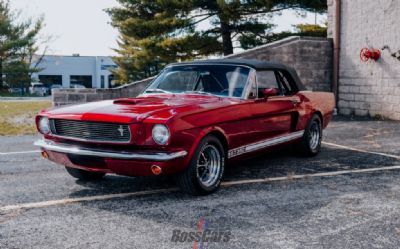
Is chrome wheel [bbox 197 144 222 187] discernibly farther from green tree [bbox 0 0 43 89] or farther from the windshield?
green tree [bbox 0 0 43 89]

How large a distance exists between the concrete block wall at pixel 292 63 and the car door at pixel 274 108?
22.9 feet

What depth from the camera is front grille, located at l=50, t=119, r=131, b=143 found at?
171 inches

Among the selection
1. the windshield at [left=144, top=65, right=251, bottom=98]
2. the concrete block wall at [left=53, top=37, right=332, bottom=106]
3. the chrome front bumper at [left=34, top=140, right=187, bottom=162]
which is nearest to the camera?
the chrome front bumper at [left=34, top=140, right=187, bottom=162]

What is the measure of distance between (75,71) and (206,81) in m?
62.1

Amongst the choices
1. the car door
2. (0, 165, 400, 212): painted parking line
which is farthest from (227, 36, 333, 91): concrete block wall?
(0, 165, 400, 212): painted parking line

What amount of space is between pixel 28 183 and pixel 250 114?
2795 millimetres

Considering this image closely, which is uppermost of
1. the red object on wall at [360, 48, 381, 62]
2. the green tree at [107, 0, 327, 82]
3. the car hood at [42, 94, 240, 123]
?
the green tree at [107, 0, 327, 82]

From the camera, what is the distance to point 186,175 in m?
4.52

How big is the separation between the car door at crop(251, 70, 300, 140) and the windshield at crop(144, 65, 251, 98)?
27cm

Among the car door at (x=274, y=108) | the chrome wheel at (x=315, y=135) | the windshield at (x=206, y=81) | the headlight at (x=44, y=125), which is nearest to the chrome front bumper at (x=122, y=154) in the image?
the headlight at (x=44, y=125)

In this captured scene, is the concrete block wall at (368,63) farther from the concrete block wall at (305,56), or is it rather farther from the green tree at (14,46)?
the green tree at (14,46)

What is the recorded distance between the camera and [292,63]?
530 inches

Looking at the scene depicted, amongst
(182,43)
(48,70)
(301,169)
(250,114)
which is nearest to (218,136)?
(250,114)

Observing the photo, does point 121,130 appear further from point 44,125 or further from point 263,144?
point 263,144
